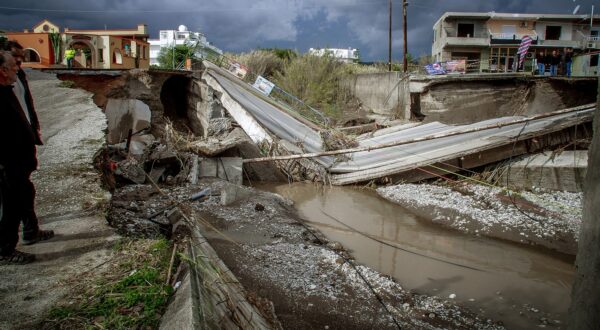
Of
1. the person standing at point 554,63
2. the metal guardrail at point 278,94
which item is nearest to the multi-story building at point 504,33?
the person standing at point 554,63

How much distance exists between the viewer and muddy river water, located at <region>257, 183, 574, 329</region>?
13.6ft

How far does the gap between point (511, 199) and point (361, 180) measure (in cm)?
281

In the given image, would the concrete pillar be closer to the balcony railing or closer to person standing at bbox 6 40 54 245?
person standing at bbox 6 40 54 245

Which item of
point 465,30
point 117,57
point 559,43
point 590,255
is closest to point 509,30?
point 465,30

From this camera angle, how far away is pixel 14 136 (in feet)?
10.8

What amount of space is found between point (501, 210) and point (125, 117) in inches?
309

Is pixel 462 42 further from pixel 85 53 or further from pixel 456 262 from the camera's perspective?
pixel 456 262

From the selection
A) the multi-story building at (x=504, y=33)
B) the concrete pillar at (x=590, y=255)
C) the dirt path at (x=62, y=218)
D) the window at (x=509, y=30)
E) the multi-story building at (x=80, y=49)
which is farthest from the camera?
the window at (x=509, y=30)

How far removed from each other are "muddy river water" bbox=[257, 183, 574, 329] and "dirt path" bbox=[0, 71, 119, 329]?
3.04 m

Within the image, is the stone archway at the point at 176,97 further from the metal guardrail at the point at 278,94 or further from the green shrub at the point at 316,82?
Answer: the green shrub at the point at 316,82

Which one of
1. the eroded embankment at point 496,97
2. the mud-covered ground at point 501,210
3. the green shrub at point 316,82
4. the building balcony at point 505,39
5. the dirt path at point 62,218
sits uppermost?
the building balcony at point 505,39

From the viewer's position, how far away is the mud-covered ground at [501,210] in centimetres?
587

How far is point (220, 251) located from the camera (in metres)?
4.59

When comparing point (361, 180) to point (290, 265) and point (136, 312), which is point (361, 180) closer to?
point (290, 265)
